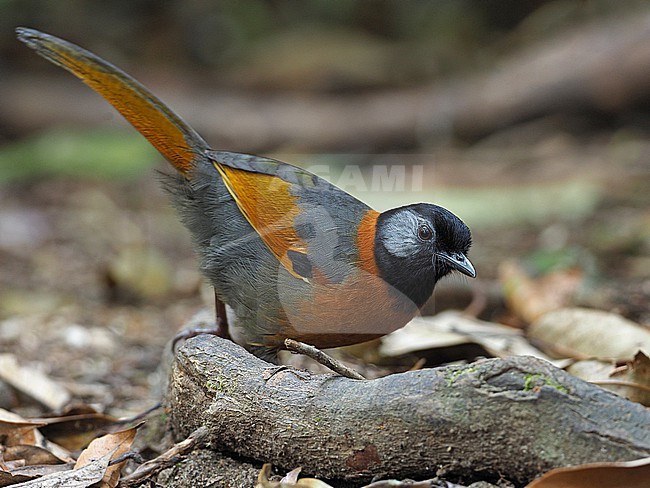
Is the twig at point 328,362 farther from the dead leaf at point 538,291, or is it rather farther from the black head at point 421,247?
the dead leaf at point 538,291

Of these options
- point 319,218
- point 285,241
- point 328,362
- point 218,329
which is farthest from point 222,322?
point 328,362

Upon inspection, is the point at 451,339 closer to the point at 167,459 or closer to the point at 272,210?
the point at 272,210

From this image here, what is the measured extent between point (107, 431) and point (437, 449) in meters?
1.72

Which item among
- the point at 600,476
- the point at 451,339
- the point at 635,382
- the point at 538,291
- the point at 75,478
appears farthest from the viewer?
the point at 538,291

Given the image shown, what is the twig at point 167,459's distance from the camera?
105 inches

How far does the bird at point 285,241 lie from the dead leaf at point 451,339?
0.51 meters

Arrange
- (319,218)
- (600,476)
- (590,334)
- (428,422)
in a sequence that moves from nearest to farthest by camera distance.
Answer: (600,476)
(428,422)
(319,218)
(590,334)

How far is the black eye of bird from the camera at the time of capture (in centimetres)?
336

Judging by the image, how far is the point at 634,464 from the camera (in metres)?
2.11

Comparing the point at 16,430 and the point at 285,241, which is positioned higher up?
the point at 285,241

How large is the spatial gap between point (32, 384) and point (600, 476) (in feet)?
9.21

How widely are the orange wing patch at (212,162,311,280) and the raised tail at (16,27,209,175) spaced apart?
0.52 feet

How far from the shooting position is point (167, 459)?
2.68m

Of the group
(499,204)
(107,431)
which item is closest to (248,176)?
(107,431)
